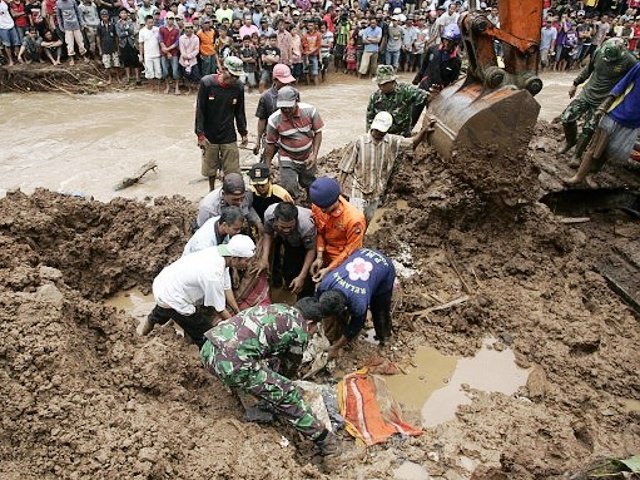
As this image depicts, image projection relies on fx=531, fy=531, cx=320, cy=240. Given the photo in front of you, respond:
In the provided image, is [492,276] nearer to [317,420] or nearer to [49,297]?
[317,420]

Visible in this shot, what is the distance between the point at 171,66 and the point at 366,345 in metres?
9.51

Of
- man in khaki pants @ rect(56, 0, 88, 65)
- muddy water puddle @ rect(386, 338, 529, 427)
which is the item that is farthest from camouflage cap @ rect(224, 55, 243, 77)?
man in khaki pants @ rect(56, 0, 88, 65)

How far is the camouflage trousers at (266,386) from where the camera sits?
3.60 metres

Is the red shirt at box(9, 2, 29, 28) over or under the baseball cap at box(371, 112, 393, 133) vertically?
over

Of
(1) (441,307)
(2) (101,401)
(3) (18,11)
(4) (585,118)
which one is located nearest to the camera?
(2) (101,401)

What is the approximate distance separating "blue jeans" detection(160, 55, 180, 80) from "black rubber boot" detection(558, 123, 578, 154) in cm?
839

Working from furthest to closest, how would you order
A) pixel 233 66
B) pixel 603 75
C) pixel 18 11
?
pixel 18 11
pixel 603 75
pixel 233 66

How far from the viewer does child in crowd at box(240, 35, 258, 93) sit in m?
11.9

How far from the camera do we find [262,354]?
12.1ft

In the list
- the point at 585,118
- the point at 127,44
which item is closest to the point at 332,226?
the point at 585,118

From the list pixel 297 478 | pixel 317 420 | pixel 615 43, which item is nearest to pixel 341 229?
pixel 317 420

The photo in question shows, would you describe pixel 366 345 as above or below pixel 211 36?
below

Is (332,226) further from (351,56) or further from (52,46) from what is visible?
(351,56)

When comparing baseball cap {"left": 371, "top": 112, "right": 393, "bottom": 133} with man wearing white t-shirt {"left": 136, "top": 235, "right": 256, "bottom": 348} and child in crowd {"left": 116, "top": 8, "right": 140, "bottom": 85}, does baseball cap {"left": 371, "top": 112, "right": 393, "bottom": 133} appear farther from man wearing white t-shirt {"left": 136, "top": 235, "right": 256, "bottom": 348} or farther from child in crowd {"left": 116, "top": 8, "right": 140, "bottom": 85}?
child in crowd {"left": 116, "top": 8, "right": 140, "bottom": 85}
